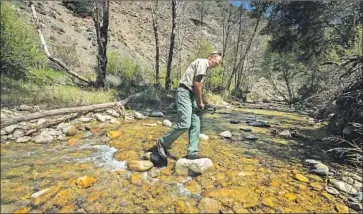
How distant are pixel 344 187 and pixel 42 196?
13.9 feet

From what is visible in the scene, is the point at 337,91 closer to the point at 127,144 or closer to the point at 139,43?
the point at 127,144

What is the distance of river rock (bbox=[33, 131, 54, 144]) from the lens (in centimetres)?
469

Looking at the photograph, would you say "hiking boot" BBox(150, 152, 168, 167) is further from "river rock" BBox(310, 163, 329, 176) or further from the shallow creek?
"river rock" BBox(310, 163, 329, 176)

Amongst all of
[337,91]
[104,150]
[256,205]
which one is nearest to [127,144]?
[104,150]

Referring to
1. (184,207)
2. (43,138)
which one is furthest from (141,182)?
(43,138)

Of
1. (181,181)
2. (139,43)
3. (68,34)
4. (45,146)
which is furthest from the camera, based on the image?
(139,43)

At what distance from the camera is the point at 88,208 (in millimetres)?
3150

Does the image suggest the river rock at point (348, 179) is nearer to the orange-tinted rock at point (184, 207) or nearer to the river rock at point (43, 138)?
the orange-tinted rock at point (184, 207)

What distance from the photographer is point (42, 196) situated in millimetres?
3205

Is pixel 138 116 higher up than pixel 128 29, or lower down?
lower down

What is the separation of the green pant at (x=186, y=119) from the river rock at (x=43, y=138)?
83.3 inches

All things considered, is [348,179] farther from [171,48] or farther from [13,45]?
[171,48]

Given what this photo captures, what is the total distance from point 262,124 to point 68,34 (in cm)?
2230

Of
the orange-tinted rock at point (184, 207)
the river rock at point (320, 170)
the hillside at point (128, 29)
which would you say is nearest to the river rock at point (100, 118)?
the orange-tinted rock at point (184, 207)
